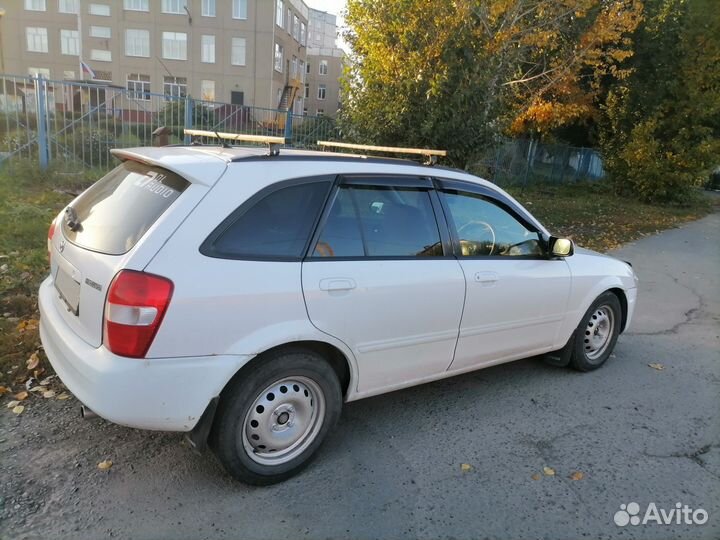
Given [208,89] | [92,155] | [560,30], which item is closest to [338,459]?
[92,155]

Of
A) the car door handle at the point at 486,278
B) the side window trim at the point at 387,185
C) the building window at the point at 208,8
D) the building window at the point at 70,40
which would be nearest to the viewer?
the side window trim at the point at 387,185

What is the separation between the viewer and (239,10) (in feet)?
140

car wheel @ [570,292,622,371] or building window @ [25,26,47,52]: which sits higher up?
building window @ [25,26,47,52]

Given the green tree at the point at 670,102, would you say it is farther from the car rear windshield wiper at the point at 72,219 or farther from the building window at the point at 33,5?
the building window at the point at 33,5

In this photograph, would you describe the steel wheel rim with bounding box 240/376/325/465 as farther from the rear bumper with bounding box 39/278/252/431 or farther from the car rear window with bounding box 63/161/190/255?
the car rear window with bounding box 63/161/190/255

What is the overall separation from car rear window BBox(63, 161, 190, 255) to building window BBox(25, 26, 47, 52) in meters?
53.6

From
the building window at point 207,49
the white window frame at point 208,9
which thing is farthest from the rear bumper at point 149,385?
the white window frame at point 208,9

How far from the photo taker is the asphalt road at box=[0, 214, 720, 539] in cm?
265

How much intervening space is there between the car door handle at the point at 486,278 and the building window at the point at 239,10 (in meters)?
44.8

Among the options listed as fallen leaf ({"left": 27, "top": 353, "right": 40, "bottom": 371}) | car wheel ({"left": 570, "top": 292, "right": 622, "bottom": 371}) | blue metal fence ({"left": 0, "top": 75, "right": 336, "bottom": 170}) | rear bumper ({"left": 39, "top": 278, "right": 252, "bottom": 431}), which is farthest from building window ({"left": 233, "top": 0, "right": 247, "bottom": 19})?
rear bumper ({"left": 39, "top": 278, "right": 252, "bottom": 431})

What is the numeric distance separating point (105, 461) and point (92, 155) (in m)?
9.94

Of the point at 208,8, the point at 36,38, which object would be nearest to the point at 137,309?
the point at 208,8

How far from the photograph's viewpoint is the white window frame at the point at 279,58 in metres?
44.0

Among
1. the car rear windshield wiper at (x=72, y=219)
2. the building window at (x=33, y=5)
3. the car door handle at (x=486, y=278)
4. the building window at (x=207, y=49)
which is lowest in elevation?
the car door handle at (x=486, y=278)
